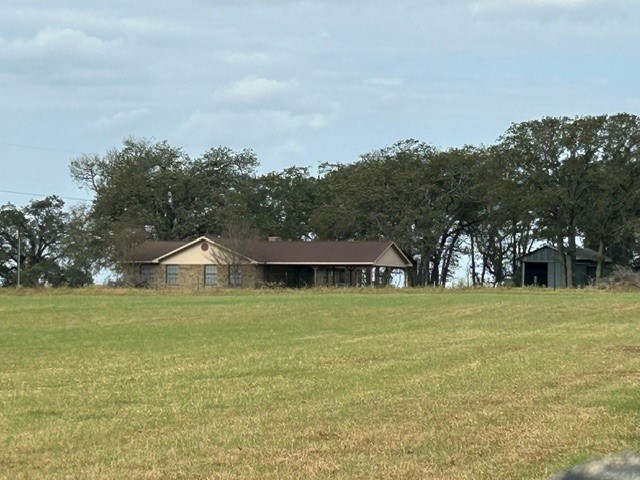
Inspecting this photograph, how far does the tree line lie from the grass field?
51.5 metres

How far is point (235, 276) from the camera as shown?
269 feet

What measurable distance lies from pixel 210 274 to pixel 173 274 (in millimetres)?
3036

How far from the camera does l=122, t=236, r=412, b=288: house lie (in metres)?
80.5

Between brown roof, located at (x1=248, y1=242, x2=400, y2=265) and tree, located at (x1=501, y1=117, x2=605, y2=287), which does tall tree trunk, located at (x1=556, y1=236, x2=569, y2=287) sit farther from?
brown roof, located at (x1=248, y1=242, x2=400, y2=265)

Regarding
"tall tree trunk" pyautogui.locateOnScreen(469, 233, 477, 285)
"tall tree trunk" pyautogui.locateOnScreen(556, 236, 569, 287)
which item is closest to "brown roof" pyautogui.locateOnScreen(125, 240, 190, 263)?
"tall tree trunk" pyautogui.locateOnScreen(469, 233, 477, 285)

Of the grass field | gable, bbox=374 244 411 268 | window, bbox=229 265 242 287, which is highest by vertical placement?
gable, bbox=374 244 411 268

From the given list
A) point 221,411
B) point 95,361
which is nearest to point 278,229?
point 95,361

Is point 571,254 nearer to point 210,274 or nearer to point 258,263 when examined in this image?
point 258,263

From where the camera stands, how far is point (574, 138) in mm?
80500

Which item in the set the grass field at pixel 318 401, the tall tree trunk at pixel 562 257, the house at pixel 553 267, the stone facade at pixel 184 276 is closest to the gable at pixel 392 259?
the stone facade at pixel 184 276

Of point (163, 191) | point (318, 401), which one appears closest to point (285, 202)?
point (163, 191)

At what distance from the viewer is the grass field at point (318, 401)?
9.98 metres

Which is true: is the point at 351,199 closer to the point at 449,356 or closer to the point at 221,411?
the point at 449,356

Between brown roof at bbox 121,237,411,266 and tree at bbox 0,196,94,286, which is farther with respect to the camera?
tree at bbox 0,196,94,286
